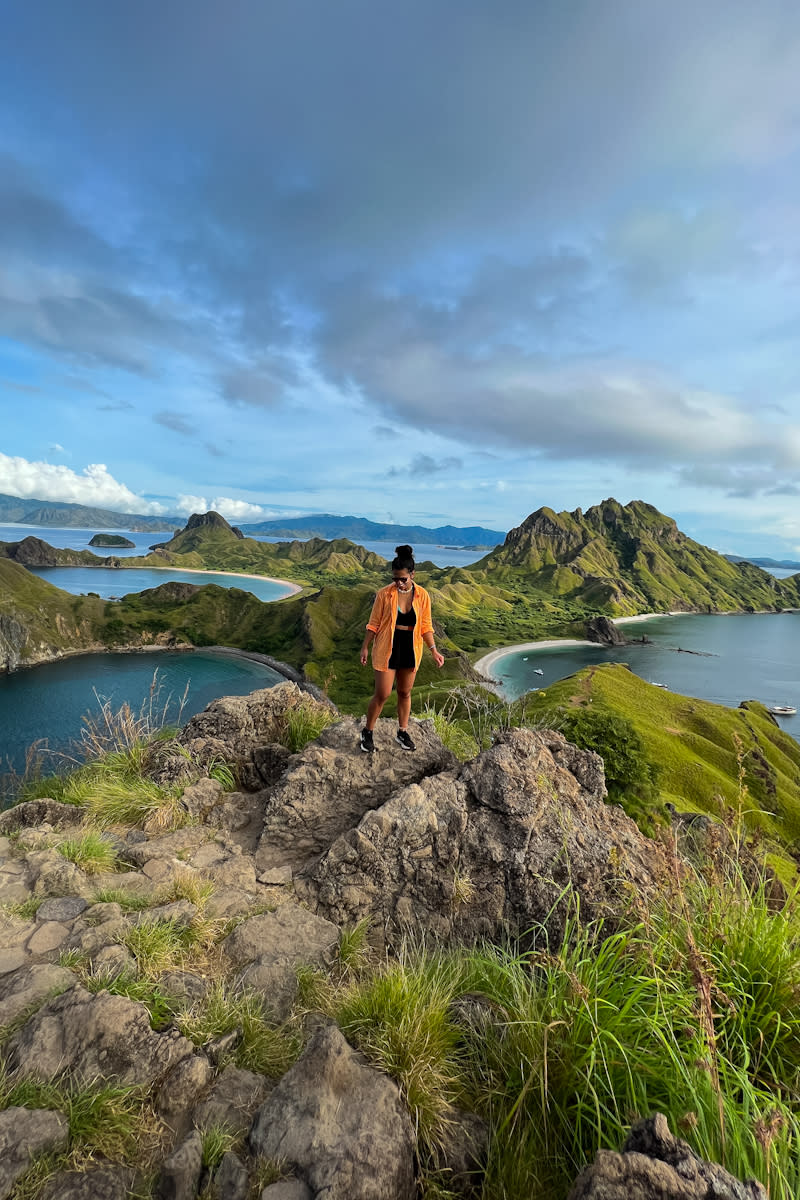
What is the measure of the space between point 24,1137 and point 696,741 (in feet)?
250

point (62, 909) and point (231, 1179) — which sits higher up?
point (231, 1179)

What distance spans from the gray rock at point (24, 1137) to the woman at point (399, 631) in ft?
17.0

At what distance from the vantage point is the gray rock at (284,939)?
15.8ft

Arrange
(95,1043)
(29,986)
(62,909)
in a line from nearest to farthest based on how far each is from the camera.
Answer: (95,1043), (29,986), (62,909)

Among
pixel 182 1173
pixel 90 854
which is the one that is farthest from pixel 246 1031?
pixel 90 854

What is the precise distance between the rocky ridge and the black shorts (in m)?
1.43

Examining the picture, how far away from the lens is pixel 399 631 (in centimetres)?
767

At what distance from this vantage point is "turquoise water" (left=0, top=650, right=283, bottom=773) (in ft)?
307

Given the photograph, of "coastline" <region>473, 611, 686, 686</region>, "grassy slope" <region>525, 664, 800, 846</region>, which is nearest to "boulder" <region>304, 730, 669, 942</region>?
"grassy slope" <region>525, 664, 800, 846</region>

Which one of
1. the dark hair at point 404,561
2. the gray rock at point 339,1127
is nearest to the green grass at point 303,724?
the dark hair at point 404,561

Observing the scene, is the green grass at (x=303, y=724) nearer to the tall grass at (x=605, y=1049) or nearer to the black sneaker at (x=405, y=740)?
the black sneaker at (x=405, y=740)

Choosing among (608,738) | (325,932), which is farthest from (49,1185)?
(608,738)

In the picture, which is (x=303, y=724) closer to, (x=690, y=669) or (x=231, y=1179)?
(x=231, y=1179)

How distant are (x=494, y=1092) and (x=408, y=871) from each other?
3007 millimetres
